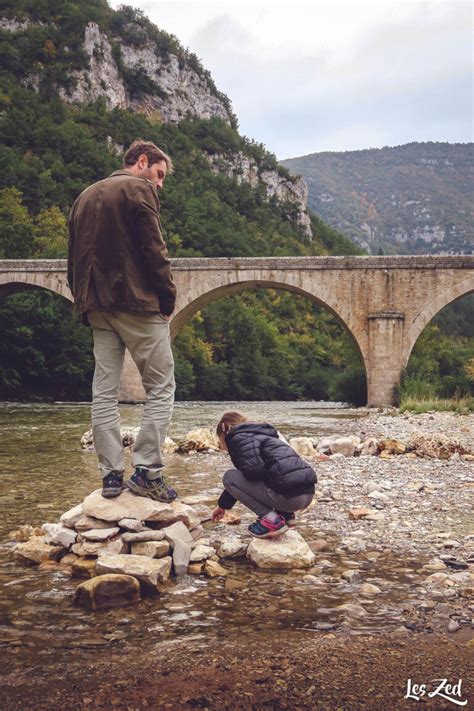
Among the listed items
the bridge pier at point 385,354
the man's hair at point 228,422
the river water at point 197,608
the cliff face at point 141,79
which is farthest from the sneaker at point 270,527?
the cliff face at point 141,79

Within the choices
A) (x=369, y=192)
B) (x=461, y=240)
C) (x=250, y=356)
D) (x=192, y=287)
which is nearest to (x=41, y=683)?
(x=192, y=287)

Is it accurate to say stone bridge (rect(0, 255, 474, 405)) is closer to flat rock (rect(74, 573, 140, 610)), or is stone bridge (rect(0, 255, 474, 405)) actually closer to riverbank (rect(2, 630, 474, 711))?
flat rock (rect(74, 573, 140, 610))

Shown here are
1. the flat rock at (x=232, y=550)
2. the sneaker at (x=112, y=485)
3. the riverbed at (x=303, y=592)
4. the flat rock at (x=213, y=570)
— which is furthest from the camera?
the sneaker at (x=112, y=485)

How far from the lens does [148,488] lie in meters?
3.42

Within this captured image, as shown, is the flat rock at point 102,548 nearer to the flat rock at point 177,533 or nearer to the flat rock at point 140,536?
the flat rock at point 140,536

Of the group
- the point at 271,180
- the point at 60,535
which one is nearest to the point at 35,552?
the point at 60,535

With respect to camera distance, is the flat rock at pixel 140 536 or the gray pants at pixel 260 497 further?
the gray pants at pixel 260 497

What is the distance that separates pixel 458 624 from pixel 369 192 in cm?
14577

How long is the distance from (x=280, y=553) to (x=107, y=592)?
0.88 meters

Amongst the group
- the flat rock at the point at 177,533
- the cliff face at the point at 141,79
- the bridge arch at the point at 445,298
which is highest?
the cliff face at the point at 141,79

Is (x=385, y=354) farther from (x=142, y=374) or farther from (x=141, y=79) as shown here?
(x=141, y=79)

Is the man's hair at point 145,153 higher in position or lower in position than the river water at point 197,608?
Answer: higher

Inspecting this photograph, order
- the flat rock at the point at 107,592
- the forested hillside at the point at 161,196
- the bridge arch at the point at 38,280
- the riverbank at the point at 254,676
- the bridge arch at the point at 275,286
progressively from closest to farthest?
the riverbank at the point at 254,676, the flat rock at the point at 107,592, the bridge arch at the point at 275,286, the bridge arch at the point at 38,280, the forested hillside at the point at 161,196

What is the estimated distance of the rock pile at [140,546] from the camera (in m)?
2.77
